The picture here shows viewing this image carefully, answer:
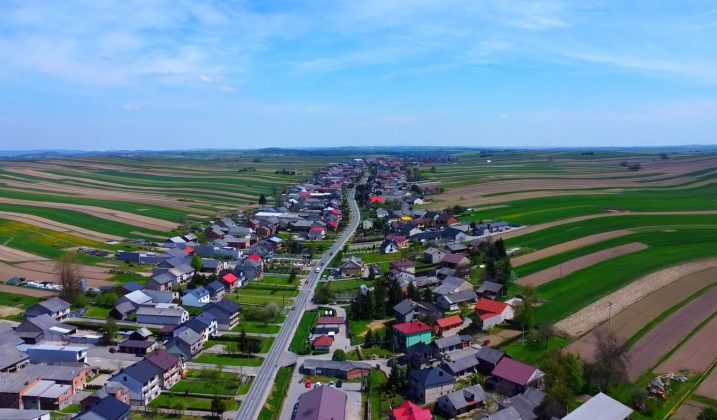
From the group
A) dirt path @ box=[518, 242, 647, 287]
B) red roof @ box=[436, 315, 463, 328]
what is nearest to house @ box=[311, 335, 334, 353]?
red roof @ box=[436, 315, 463, 328]

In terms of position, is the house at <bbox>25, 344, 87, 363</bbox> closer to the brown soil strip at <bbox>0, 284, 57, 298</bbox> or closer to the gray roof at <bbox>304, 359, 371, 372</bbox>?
the brown soil strip at <bbox>0, 284, 57, 298</bbox>

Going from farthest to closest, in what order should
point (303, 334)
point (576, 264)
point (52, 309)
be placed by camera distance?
point (576, 264), point (52, 309), point (303, 334)

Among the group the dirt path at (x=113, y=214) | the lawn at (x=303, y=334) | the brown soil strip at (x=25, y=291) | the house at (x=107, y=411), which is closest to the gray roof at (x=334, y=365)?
the lawn at (x=303, y=334)

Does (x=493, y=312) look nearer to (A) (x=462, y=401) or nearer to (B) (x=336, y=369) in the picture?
(A) (x=462, y=401)

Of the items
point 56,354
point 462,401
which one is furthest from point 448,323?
point 56,354

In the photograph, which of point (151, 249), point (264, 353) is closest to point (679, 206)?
point (264, 353)

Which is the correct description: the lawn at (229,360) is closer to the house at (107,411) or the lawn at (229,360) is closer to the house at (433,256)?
the house at (107,411)

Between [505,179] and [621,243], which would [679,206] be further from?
[505,179]

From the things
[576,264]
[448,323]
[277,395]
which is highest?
[576,264]

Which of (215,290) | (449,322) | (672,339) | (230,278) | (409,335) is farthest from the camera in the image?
(230,278)
